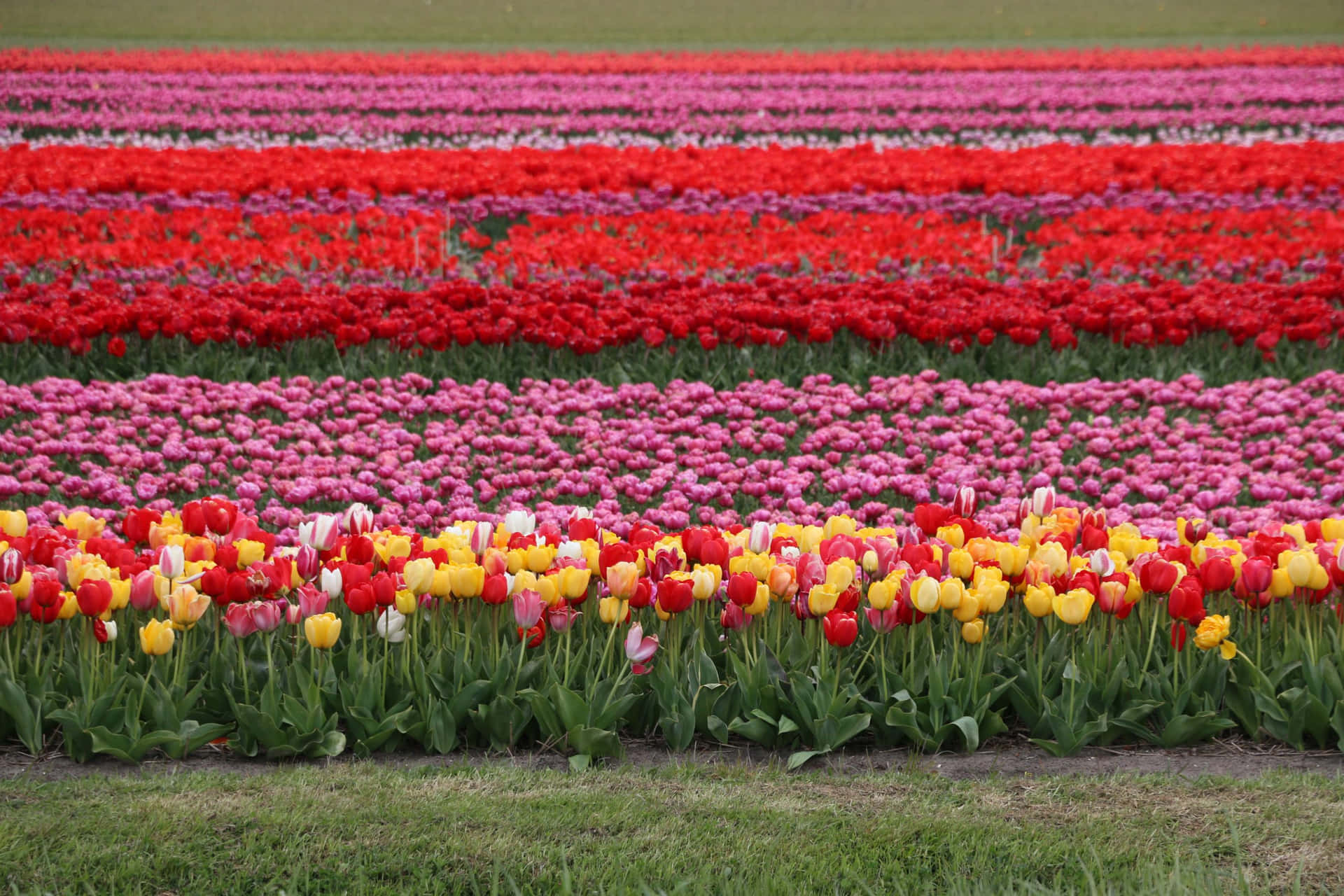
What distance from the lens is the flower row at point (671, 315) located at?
25.8 feet

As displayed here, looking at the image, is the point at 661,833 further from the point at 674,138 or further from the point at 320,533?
the point at 674,138

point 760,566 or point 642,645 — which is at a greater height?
point 760,566

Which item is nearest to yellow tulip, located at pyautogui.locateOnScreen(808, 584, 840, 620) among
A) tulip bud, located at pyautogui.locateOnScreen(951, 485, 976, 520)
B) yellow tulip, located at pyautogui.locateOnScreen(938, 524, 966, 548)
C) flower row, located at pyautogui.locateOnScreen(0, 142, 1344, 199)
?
yellow tulip, located at pyautogui.locateOnScreen(938, 524, 966, 548)

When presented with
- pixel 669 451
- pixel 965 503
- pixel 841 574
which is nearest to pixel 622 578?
pixel 841 574

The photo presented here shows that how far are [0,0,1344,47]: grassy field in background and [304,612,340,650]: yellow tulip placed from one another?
100ft

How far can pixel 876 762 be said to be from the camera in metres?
3.79

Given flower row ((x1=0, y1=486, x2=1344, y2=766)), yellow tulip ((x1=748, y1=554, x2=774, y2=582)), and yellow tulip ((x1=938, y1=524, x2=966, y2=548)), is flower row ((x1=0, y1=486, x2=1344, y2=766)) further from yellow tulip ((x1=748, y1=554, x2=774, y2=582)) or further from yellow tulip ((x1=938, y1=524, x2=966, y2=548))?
yellow tulip ((x1=938, y1=524, x2=966, y2=548))

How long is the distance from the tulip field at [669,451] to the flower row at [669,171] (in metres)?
0.08

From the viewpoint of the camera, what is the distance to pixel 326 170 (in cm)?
1448

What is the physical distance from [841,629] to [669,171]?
11724 mm

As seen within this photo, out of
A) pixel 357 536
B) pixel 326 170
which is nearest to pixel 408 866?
pixel 357 536

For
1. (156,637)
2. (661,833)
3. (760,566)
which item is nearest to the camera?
(661,833)

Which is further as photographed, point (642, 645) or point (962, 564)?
point (962, 564)

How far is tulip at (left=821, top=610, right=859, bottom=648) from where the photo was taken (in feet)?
12.1
